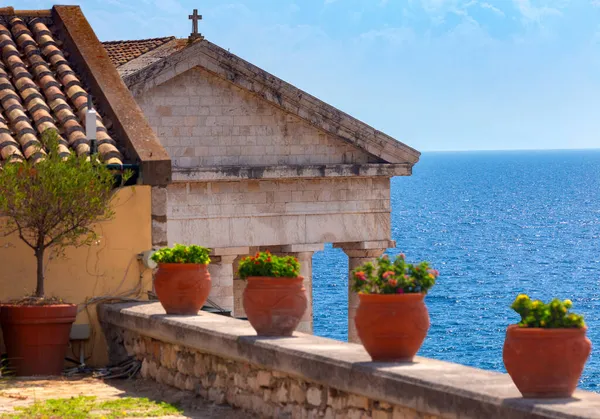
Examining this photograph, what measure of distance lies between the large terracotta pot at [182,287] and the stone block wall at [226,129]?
16229mm

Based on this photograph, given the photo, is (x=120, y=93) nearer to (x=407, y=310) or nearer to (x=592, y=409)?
(x=407, y=310)

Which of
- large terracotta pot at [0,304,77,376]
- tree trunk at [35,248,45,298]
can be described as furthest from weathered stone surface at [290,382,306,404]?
tree trunk at [35,248,45,298]

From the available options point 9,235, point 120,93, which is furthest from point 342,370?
point 120,93

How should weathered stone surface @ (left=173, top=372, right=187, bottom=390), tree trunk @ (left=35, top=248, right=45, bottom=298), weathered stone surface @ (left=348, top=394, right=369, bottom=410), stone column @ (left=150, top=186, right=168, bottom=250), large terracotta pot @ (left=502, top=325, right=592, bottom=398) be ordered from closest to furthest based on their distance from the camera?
large terracotta pot @ (left=502, top=325, right=592, bottom=398)
weathered stone surface @ (left=348, top=394, right=369, bottom=410)
weathered stone surface @ (left=173, top=372, right=187, bottom=390)
tree trunk @ (left=35, top=248, right=45, bottom=298)
stone column @ (left=150, top=186, right=168, bottom=250)

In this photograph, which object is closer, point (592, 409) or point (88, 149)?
point (592, 409)

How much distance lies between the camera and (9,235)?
12852 mm

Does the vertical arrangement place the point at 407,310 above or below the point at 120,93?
below

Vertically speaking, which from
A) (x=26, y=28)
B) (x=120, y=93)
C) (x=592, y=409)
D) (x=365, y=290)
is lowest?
(x=592, y=409)

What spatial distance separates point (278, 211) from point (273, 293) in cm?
1957

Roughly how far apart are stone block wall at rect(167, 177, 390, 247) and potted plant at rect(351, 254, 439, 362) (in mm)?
19366

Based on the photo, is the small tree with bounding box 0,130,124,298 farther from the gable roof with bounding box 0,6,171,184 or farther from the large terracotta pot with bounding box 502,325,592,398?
the large terracotta pot with bounding box 502,325,592,398

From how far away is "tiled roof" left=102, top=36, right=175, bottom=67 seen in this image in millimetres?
29278

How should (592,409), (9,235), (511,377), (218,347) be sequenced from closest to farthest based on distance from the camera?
(592,409)
(511,377)
(218,347)
(9,235)

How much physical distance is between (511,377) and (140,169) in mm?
6594
